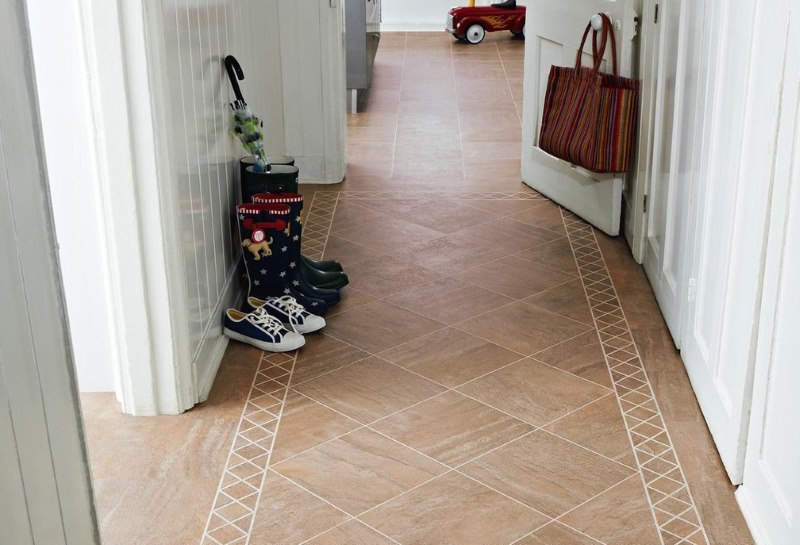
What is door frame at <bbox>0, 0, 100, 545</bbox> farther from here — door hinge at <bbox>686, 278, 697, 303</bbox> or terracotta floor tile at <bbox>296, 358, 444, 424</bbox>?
door hinge at <bbox>686, 278, 697, 303</bbox>

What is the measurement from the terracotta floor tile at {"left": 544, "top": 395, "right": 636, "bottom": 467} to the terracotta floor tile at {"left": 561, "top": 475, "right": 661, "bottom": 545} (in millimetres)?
152

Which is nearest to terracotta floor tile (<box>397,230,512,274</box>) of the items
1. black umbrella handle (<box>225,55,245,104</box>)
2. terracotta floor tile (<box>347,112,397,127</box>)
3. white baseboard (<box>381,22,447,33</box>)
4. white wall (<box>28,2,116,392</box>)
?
black umbrella handle (<box>225,55,245,104</box>)

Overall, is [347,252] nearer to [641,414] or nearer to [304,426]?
[304,426]

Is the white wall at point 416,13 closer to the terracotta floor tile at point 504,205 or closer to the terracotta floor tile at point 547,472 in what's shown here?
the terracotta floor tile at point 504,205

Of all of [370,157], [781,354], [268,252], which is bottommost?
[370,157]

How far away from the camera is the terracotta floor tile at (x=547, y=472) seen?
2375mm

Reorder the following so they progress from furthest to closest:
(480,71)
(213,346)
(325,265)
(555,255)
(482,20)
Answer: (482,20) → (480,71) → (555,255) → (325,265) → (213,346)

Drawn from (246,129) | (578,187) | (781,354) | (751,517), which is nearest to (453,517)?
(751,517)

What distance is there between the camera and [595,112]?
3.83 m

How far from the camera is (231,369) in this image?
120 inches

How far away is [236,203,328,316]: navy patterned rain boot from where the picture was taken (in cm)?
325

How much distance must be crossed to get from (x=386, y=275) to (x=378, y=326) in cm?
46

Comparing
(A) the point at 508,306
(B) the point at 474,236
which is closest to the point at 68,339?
(A) the point at 508,306

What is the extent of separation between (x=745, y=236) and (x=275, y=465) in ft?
4.20
